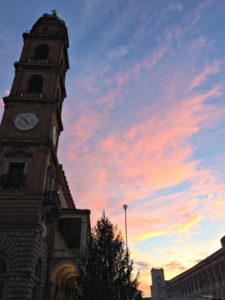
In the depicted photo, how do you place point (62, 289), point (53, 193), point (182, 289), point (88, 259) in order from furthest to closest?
1. point (182, 289)
2. point (62, 289)
3. point (53, 193)
4. point (88, 259)

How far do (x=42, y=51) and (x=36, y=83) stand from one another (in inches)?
212

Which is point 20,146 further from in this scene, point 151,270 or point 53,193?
point 151,270

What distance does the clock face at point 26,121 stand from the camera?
86.2 feet

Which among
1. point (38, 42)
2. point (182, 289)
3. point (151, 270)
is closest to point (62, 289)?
point (38, 42)

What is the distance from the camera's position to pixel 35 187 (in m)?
22.8

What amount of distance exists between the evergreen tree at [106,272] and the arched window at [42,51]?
2219 centimetres

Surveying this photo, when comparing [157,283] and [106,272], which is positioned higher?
[157,283]

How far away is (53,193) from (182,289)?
Answer: 8073 centimetres

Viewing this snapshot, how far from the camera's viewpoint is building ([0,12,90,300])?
19.9 meters

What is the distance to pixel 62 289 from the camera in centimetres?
2781


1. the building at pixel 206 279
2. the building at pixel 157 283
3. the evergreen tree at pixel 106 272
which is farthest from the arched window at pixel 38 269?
the building at pixel 157 283

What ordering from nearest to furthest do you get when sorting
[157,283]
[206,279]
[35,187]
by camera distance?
[35,187] < [206,279] < [157,283]

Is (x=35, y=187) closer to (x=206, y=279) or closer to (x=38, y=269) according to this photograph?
(x=38, y=269)

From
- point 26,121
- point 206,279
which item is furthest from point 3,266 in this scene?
point 206,279
